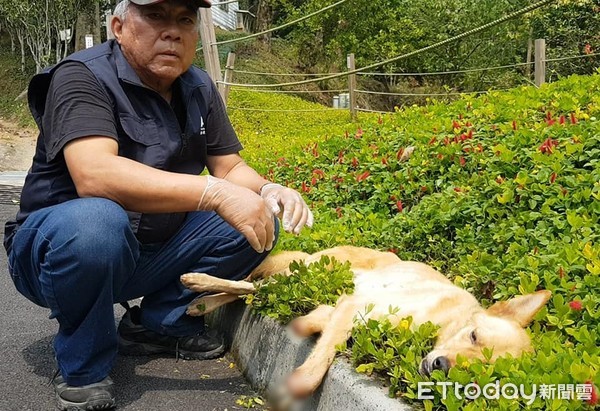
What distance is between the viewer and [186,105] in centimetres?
305

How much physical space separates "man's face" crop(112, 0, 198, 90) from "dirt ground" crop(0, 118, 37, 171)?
11466 mm

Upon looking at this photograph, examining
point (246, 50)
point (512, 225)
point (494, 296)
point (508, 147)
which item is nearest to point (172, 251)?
point (494, 296)

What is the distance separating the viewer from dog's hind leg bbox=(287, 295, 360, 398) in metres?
2.34

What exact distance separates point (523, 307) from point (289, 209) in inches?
39.1

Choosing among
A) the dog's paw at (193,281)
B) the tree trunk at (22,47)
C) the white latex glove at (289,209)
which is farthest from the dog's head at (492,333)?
the tree trunk at (22,47)

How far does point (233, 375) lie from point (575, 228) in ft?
5.73

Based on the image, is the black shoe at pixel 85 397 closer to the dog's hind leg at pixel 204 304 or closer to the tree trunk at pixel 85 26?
the dog's hind leg at pixel 204 304

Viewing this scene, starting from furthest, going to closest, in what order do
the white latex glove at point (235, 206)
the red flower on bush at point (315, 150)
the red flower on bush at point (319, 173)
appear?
the red flower on bush at point (315, 150)
the red flower on bush at point (319, 173)
the white latex glove at point (235, 206)

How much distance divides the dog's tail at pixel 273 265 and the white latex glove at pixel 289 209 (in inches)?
27.2

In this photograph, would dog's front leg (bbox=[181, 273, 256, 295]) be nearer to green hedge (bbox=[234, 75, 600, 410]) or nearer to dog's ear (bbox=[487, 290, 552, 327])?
green hedge (bbox=[234, 75, 600, 410])

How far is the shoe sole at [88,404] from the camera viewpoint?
2.54 metres

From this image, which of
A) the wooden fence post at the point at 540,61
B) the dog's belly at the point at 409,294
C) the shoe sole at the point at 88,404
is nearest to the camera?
the shoe sole at the point at 88,404

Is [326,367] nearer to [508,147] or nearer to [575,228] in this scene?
[575,228]

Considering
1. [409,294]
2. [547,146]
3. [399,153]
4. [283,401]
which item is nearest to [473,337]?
[409,294]
